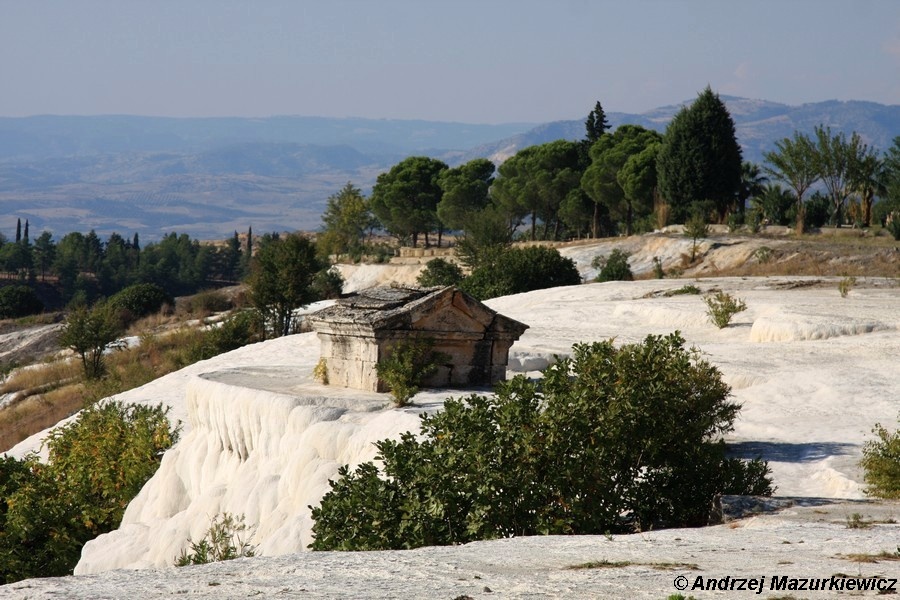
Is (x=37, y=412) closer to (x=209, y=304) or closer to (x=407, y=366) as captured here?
(x=407, y=366)

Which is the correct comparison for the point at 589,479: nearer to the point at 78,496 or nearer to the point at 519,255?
the point at 78,496

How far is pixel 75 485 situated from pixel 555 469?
10558 millimetres

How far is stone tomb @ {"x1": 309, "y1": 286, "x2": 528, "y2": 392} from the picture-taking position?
54.7 feet

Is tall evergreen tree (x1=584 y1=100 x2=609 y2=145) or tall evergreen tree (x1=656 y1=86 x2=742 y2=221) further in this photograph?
tall evergreen tree (x1=584 y1=100 x2=609 y2=145)

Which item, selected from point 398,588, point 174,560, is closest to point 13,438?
→ point 174,560

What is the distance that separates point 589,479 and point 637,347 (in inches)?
73.9

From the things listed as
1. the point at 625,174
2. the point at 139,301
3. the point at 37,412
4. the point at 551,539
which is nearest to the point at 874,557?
the point at 551,539

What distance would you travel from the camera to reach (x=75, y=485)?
60.6ft

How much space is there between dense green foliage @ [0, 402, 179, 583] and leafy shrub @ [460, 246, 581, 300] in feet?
61.7

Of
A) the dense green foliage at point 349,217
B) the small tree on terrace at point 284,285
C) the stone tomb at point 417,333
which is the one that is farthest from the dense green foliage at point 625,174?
the stone tomb at point 417,333

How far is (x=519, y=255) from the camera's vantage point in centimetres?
4047

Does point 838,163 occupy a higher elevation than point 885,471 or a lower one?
higher

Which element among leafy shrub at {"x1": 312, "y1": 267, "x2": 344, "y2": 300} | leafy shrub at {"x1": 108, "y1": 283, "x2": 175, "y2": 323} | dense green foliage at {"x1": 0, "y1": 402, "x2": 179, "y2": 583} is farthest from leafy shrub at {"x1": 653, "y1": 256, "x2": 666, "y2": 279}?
leafy shrub at {"x1": 108, "y1": 283, "x2": 175, "y2": 323}

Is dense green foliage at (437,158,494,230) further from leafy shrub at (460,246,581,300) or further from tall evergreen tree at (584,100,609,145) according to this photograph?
leafy shrub at (460,246,581,300)
